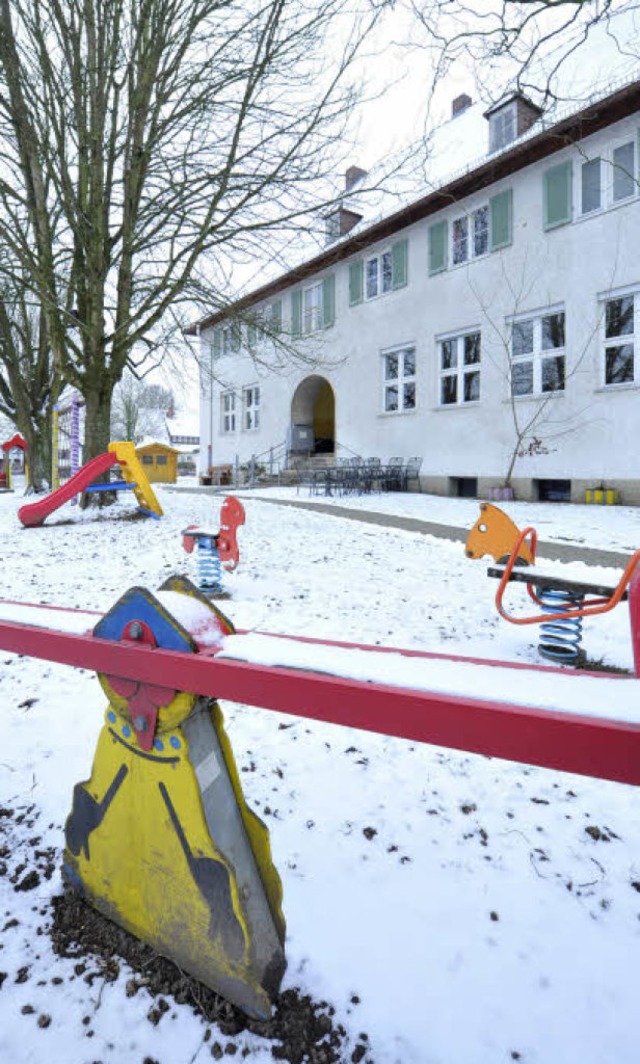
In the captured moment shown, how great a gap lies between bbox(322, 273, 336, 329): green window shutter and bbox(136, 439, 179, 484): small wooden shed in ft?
36.2

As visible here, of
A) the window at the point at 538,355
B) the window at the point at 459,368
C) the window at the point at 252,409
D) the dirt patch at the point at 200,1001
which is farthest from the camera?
the window at the point at 252,409

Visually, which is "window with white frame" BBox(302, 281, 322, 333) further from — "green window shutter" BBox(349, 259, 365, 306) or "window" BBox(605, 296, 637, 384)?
"window" BBox(605, 296, 637, 384)

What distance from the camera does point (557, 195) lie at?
13234mm

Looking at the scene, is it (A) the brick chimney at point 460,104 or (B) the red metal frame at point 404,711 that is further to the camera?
(A) the brick chimney at point 460,104

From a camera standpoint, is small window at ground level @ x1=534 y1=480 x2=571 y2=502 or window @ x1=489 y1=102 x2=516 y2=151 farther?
window @ x1=489 y1=102 x2=516 y2=151

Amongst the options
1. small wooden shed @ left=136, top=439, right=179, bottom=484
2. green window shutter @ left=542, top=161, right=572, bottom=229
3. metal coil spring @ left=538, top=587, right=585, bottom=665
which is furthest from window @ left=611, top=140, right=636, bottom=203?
small wooden shed @ left=136, top=439, right=179, bottom=484

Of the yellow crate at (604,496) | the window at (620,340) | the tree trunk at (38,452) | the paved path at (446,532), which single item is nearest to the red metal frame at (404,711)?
the paved path at (446,532)

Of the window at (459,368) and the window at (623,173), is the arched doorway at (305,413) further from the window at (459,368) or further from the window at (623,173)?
the window at (623,173)

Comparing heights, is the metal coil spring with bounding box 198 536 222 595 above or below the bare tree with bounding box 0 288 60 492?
below

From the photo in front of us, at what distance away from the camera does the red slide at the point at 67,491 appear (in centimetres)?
960

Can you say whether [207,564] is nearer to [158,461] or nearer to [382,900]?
[382,900]

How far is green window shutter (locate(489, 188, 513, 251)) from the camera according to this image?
1423 cm

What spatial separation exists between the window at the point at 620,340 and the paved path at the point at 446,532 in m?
5.98

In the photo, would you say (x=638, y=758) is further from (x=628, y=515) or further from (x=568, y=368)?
(x=568, y=368)
